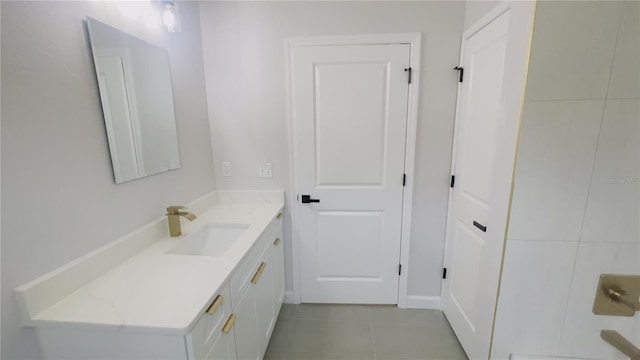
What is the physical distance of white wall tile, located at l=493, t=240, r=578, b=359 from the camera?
3.34 feet

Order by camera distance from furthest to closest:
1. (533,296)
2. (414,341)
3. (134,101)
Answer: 1. (414,341)
2. (134,101)
3. (533,296)

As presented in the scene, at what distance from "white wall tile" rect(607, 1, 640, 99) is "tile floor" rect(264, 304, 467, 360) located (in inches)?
66.2

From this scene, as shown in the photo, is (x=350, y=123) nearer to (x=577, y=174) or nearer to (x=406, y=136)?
(x=406, y=136)

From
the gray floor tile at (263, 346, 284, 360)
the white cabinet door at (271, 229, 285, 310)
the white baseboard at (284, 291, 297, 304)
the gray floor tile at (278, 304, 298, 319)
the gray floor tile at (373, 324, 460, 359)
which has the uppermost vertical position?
the white cabinet door at (271, 229, 285, 310)

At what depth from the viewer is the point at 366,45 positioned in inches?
70.6

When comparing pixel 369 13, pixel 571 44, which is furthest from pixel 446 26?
pixel 571 44

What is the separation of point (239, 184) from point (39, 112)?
4.18 ft

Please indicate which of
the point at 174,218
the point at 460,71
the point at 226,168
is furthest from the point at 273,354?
the point at 460,71

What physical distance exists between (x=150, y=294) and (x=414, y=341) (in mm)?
1734

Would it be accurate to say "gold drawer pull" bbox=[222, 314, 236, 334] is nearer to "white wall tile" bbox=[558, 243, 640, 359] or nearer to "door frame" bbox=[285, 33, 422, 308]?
"door frame" bbox=[285, 33, 422, 308]

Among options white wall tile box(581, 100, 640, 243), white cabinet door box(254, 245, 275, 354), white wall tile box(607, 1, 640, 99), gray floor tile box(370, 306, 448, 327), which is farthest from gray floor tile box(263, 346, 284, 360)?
white wall tile box(607, 1, 640, 99)

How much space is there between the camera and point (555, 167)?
971 millimetres

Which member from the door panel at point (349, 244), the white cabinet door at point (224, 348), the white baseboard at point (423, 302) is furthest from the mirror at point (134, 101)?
the white baseboard at point (423, 302)

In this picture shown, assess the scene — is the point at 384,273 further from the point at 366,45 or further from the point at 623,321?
the point at 366,45
